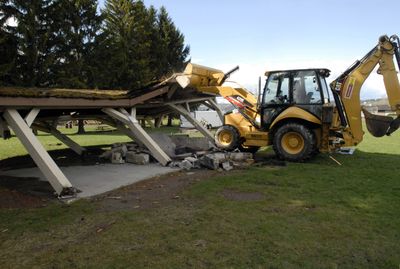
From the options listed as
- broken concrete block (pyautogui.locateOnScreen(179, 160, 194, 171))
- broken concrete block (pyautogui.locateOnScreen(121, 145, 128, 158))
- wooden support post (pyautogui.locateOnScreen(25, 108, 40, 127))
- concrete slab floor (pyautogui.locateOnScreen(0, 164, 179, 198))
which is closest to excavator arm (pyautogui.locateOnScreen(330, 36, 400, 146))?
broken concrete block (pyautogui.locateOnScreen(179, 160, 194, 171))

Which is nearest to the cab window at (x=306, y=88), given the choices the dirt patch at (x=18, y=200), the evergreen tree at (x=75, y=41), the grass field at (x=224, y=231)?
the grass field at (x=224, y=231)

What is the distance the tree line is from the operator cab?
32.0 ft

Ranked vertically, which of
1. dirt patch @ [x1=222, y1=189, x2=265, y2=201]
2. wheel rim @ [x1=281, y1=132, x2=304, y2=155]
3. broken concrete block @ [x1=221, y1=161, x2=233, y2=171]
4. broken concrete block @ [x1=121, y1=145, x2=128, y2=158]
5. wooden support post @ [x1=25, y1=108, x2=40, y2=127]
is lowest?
dirt patch @ [x1=222, y1=189, x2=265, y2=201]

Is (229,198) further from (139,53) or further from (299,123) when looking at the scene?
(139,53)

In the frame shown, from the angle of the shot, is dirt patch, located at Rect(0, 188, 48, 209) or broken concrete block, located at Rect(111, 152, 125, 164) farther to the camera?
broken concrete block, located at Rect(111, 152, 125, 164)

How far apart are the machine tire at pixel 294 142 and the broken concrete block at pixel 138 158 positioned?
3724 mm

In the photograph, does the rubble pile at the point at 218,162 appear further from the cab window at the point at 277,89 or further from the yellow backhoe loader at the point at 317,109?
the cab window at the point at 277,89

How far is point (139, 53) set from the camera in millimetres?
32938

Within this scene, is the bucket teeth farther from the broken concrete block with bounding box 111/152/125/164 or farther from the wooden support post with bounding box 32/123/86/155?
the wooden support post with bounding box 32/123/86/155

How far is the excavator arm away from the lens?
1013 cm

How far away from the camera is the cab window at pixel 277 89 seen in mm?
11398

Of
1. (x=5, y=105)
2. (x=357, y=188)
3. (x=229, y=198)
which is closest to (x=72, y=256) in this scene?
(x=229, y=198)

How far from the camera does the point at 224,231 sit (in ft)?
17.0

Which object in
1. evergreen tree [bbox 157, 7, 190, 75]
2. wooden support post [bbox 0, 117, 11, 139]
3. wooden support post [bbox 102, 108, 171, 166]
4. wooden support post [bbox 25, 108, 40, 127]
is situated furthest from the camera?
evergreen tree [bbox 157, 7, 190, 75]
